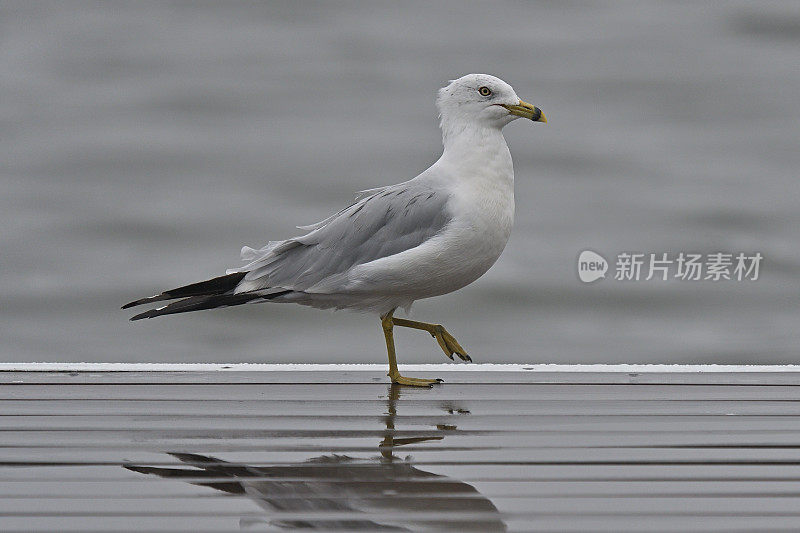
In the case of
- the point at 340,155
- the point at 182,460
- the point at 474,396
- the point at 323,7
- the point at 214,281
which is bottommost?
the point at 182,460

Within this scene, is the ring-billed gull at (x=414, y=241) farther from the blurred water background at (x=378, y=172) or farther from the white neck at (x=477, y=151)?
the blurred water background at (x=378, y=172)

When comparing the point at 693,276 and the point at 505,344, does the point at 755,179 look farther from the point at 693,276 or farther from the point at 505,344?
the point at 505,344

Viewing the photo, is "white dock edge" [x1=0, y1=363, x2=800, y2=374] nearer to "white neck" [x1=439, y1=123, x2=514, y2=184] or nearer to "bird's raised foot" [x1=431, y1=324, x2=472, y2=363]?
"bird's raised foot" [x1=431, y1=324, x2=472, y2=363]

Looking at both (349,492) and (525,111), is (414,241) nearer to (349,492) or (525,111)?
(525,111)

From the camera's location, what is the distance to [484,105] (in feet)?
10.9

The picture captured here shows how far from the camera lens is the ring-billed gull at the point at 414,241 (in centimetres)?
316

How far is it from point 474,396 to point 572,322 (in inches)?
124

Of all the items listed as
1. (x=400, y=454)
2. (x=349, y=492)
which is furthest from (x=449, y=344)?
(x=349, y=492)

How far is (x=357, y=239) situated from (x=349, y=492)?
160 centimetres

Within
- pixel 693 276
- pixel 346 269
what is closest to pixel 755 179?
pixel 693 276

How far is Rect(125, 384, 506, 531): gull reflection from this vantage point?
1.55 meters

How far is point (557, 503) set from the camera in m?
1.67

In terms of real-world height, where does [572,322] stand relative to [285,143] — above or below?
below

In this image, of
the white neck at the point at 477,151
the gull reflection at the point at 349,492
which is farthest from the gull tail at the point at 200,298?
the gull reflection at the point at 349,492
